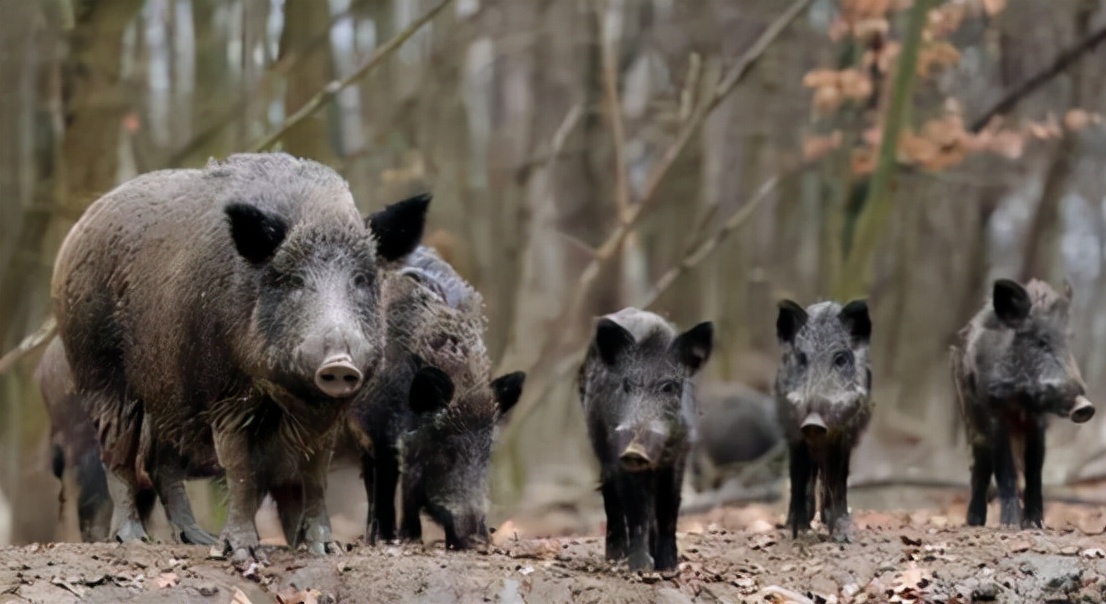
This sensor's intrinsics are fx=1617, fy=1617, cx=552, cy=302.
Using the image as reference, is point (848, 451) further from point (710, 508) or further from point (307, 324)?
point (710, 508)

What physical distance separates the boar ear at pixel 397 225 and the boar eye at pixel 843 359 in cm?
274

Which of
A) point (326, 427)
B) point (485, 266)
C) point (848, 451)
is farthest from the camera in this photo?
point (485, 266)

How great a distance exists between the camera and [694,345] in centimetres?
812

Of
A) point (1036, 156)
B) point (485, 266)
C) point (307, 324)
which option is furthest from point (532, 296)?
point (307, 324)

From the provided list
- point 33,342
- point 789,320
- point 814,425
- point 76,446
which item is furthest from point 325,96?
point 814,425

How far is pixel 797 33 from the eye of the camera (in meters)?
18.5

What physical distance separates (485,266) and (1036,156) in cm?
686

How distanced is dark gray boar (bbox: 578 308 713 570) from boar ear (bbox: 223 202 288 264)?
1694 mm

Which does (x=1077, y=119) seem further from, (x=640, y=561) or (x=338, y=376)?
(x=338, y=376)

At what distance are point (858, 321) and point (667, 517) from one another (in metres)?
2.05

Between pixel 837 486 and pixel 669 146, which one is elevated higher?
pixel 669 146

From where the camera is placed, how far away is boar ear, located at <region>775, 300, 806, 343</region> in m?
9.42


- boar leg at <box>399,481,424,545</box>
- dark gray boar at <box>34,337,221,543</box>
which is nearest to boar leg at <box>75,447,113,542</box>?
dark gray boar at <box>34,337,221,543</box>

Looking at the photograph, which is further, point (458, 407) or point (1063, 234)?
point (1063, 234)
